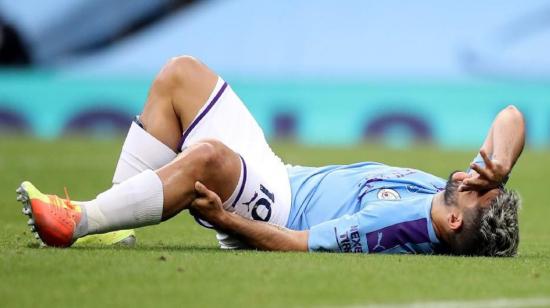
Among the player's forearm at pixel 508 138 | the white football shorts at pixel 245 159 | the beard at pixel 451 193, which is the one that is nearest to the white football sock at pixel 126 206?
the white football shorts at pixel 245 159

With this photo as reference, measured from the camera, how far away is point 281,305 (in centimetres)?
513

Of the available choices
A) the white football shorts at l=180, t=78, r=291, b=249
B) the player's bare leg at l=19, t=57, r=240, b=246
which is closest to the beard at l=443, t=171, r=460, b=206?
the white football shorts at l=180, t=78, r=291, b=249

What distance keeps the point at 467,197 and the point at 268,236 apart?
42.2 inches

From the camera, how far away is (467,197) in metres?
6.61

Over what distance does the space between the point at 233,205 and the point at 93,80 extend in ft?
47.6

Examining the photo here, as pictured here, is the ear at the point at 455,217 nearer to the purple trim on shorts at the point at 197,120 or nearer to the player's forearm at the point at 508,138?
the player's forearm at the point at 508,138

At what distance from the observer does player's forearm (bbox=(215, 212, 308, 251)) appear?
6715 millimetres

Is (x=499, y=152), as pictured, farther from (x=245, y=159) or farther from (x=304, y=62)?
(x=304, y=62)

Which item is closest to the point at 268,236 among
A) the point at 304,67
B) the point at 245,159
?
the point at 245,159

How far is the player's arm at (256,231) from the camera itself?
6.57 metres

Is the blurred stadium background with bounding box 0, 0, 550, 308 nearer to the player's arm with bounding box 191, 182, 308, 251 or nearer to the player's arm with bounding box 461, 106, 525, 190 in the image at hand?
the player's arm with bounding box 461, 106, 525, 190

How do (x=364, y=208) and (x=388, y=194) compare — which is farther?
(x=388, y=194)

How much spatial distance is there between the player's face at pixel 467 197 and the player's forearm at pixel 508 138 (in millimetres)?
183

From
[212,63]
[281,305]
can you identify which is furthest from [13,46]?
[281,305]
